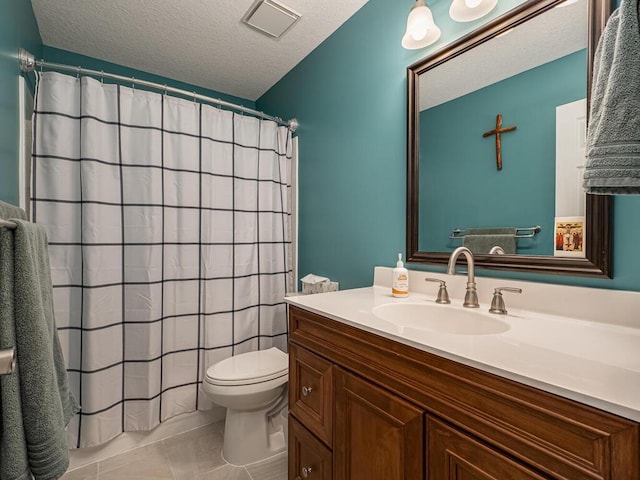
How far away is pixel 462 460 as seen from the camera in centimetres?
65

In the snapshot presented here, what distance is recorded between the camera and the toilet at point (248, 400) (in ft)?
4.92

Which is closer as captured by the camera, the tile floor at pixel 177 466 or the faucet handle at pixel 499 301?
the faucet handle at pixel 499 301

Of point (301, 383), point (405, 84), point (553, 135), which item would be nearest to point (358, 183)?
point (405, 84)

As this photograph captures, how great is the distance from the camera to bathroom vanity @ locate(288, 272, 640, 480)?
0.49 meters

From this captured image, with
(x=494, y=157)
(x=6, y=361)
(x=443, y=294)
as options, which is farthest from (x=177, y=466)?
(x=494, y=157)

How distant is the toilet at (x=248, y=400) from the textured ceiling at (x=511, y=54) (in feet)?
4.97

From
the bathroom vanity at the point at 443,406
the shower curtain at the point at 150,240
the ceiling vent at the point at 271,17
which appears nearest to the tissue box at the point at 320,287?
the shower curtain at the point at 150,240

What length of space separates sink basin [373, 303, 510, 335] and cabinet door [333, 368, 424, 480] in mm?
228

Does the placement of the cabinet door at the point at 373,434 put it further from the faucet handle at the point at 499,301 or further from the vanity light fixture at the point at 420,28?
the vanity light fixture at the point at 420,28

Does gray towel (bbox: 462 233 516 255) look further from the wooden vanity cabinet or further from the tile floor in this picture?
the tile floor

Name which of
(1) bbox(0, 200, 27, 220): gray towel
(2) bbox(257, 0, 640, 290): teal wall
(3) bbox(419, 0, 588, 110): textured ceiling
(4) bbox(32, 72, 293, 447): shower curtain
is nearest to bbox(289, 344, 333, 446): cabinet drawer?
(2) bbox(257, 0, 640, 290): teal wall

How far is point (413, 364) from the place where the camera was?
2.51ft

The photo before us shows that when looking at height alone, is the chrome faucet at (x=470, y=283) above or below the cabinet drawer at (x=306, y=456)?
above

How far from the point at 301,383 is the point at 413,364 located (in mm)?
591
